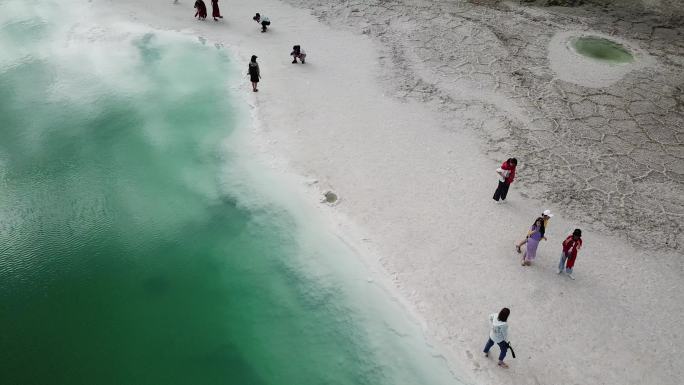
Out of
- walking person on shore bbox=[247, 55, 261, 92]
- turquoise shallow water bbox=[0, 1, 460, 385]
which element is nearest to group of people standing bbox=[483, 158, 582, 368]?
turquoise shallow water bbox=[0, 1, 460, 385]

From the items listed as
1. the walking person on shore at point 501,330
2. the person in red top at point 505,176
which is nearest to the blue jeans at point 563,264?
the person in red top at point 505,176

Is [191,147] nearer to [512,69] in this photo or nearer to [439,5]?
[512,69]

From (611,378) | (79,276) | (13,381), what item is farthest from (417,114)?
(13,381)

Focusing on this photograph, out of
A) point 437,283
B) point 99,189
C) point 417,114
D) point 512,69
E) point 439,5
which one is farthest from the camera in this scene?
point 439,5

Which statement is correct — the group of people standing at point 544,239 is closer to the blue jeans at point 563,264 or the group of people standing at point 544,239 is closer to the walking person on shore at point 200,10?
the blue jeans at point 563,264

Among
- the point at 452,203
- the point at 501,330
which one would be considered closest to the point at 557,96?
the point at 452,203

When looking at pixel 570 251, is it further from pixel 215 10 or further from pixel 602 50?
pixel 215 10
